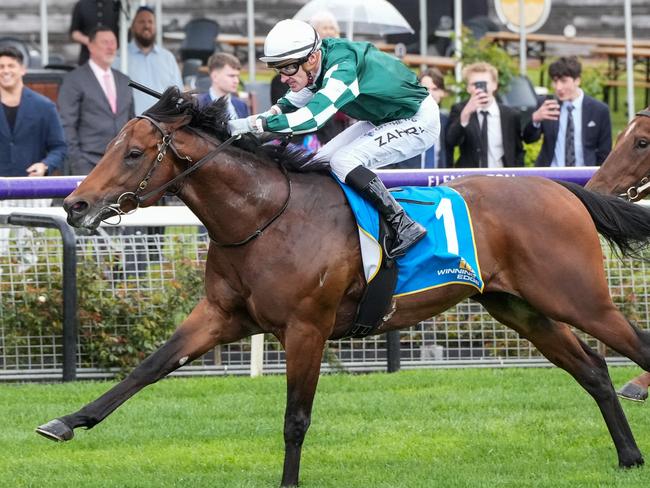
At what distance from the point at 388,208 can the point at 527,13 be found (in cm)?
1142

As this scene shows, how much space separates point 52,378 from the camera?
27.9ft

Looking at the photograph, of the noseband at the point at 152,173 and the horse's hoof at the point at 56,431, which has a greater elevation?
the noseband at the point at 152,173

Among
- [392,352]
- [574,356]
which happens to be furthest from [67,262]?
[574,356]

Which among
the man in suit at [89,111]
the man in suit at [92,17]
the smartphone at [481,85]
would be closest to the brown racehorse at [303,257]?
the smartphone at [481,85]

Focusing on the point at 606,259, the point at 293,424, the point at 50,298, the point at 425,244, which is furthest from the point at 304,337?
the point at 606,259

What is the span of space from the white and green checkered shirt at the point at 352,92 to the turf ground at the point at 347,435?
5.47ft

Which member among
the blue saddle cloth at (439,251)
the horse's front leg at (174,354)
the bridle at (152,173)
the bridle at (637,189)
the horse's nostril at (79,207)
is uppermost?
the bridle at (152,173)

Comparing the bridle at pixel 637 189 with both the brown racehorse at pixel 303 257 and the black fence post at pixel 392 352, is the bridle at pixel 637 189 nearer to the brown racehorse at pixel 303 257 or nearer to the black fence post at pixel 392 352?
the brown racehorse at pixel 303 257

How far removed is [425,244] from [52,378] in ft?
10.7

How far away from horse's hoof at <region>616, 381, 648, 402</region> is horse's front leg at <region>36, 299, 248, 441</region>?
2300 millimetres

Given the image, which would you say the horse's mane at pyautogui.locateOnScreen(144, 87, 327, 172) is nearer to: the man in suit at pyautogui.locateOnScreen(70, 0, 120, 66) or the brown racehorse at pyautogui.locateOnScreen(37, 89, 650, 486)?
the brown racehorse at pyautogui.locateOnScreen(37, 89, 650, 486)

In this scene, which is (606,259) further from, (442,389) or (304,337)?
(304,337)

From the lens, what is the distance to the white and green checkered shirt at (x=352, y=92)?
19.2 ft

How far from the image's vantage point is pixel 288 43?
234 inches
